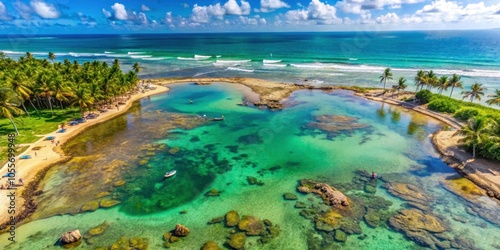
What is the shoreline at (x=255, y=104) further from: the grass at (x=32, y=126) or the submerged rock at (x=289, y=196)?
the submerged rock at (x=289, y=196)

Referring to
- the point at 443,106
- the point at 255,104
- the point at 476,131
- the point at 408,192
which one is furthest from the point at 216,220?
the point at 443,106

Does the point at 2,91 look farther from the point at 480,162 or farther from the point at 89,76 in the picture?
the point at 480,162

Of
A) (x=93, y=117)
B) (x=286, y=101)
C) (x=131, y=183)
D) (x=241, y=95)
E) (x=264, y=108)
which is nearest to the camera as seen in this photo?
(x=131, y=183)

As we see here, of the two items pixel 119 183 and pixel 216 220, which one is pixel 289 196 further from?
pixel 119 183

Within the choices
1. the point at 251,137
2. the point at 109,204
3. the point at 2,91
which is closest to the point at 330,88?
the point at 251,137

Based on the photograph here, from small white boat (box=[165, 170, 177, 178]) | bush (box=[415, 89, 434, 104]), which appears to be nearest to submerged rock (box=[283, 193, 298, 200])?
small white boat (box=[165, 170, 177, 178])

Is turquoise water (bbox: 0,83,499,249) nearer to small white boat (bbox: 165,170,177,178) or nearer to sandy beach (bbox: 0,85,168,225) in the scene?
small white boat (bbox: 165,170,177,178)
